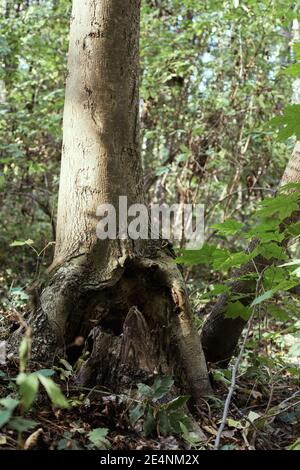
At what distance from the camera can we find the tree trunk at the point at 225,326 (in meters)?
3.44

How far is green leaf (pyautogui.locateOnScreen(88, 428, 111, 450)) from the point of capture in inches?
85.5

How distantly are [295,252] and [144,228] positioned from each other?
19.8 ft

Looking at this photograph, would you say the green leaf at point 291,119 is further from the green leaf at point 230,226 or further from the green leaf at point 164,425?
the green leaf at point 164,425

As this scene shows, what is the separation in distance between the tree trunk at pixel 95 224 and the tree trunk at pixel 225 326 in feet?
1.45

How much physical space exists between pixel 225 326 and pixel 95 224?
1223mm

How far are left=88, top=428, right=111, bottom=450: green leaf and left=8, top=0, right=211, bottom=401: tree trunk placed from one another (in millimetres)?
756

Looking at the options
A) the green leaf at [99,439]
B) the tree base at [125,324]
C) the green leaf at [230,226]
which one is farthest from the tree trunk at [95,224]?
the green leaf at [99,439]

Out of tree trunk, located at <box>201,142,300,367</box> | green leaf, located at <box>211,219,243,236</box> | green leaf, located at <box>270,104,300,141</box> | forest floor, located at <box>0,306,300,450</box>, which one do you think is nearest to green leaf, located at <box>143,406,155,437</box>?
forest floor, located at <box>0,306,300,450</box>

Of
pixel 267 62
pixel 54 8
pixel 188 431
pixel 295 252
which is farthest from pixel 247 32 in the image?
pixel 188 431

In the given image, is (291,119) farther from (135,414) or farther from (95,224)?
(135,414)

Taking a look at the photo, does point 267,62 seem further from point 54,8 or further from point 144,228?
point 144,228

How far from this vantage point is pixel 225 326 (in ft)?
11.8

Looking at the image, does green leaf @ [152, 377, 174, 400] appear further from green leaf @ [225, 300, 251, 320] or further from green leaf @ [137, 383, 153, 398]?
green leaf @ [225, 300, 251, 320]

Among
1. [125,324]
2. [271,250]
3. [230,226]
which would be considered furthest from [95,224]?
[271,250]
